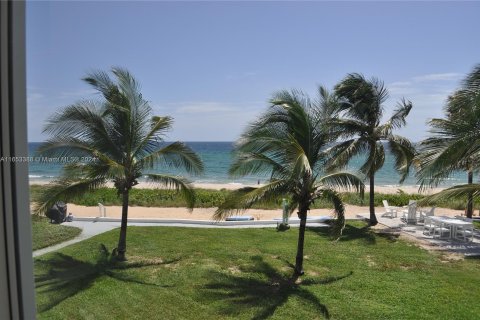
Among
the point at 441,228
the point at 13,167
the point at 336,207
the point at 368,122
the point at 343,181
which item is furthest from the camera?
the point at 368,122

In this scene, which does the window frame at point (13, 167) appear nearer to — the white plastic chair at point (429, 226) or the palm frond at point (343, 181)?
the palm frond at point (343, 181)

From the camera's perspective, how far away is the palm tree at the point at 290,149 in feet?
16.1

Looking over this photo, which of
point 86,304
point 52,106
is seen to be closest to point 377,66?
point 52,106

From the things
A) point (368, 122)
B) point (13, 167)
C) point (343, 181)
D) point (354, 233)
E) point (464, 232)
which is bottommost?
point (354, 233)

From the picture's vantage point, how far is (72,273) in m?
3.57

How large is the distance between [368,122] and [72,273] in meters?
8.22


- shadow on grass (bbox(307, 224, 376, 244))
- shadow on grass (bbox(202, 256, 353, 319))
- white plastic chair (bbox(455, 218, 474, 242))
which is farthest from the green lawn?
white plastic chair (bbox(455, 218, 474, 242))

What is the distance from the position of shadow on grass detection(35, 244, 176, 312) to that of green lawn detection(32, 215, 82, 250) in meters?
0.11

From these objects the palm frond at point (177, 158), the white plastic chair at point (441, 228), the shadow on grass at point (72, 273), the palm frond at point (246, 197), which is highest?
the palm frond at point (177, 158)

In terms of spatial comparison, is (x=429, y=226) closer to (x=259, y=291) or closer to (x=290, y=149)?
(x=290, y=149)

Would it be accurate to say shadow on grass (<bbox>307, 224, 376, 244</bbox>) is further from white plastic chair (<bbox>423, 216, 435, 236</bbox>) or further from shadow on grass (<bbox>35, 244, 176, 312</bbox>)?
shadow on grass (<bbox>35, 244, 176, 312</bbox>)

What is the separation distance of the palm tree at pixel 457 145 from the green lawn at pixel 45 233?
346 centimetres

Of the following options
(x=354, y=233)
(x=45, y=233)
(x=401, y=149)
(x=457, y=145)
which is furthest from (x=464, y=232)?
(x=45, y=233)

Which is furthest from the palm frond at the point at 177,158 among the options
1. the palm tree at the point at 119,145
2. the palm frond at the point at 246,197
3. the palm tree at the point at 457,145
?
the palm tree at the point at 457,145
